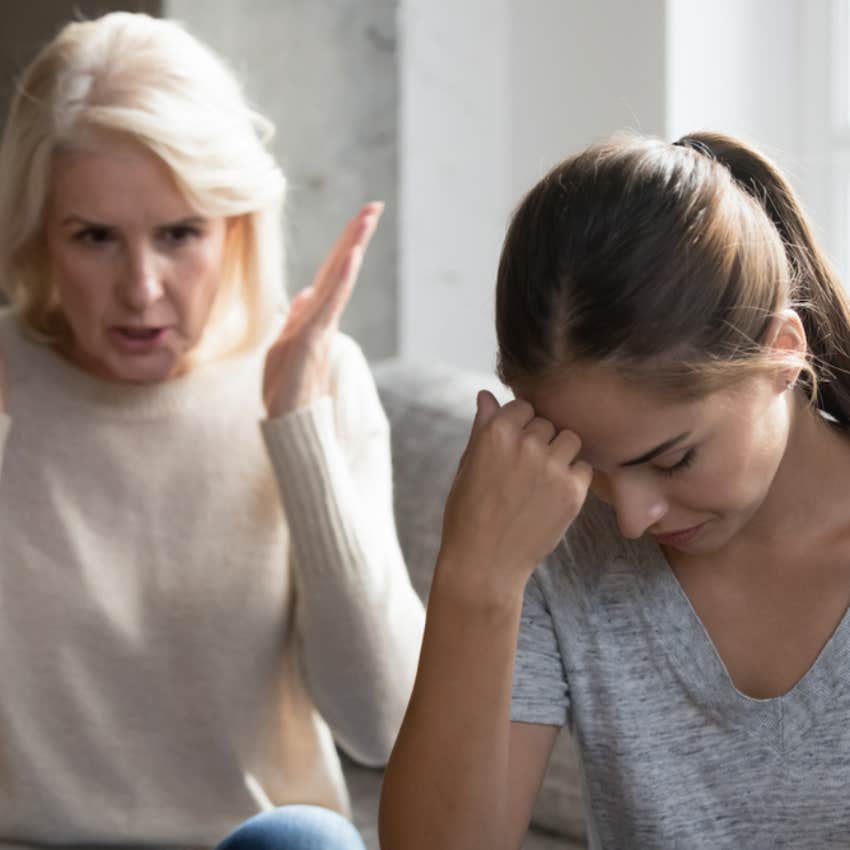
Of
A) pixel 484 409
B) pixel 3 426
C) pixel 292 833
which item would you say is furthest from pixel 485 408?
pixel 3 426

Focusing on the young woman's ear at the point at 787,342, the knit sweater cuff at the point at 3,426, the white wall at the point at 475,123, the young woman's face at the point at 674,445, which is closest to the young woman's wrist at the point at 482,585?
the young woman's face at the point at 674,445

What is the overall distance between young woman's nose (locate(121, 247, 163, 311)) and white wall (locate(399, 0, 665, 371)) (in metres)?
1.05

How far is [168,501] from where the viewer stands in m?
1.80

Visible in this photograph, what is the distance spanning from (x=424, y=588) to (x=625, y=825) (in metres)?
0.76

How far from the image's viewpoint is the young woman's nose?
5.44ft

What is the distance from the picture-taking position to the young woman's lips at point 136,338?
172cm

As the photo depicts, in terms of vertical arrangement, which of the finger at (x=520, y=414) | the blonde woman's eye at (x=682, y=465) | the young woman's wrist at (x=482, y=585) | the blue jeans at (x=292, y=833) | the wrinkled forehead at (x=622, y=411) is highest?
the wrinkled forehead at (x=622, y=411)

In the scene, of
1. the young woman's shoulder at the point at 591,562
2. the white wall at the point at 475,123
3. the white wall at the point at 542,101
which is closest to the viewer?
the young woman's shoulder at the point at 591,562

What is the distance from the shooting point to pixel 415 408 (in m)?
2.15

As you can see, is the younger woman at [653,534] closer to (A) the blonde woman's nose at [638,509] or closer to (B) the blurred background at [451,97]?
(A) the blonde woman's nose at [638,509]

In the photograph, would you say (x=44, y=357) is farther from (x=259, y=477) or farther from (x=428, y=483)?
(x=428, y=483)

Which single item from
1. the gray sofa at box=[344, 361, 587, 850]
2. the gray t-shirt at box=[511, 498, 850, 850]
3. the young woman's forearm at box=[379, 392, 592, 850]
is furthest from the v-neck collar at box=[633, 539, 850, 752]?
the gray sofa at box=[344, 361, 587, 850]

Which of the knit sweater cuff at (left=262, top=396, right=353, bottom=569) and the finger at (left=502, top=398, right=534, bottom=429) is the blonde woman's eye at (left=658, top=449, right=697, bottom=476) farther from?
the knit sweater cuff at (left=262, top=396, right=353, bottom=569)

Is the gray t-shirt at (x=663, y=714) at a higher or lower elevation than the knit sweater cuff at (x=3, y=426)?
lower
